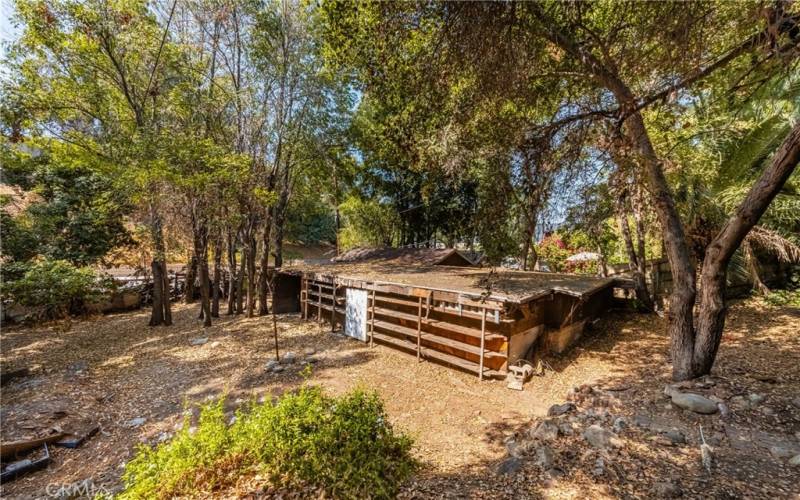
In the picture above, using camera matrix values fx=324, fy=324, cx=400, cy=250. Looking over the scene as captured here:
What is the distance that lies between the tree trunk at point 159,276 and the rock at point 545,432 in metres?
11.9

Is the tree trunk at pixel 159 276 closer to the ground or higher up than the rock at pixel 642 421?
higher up

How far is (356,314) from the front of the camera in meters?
10.0

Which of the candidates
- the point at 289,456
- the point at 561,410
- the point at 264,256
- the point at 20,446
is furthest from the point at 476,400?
the point at 264,256

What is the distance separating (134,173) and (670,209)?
11661mm

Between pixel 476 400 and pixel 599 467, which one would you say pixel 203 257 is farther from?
pixel 599 467

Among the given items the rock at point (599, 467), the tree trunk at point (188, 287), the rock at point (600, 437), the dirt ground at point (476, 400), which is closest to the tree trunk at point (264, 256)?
the dirt ground at point (476, 400)

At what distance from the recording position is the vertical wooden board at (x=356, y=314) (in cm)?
975

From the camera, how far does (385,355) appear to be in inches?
339

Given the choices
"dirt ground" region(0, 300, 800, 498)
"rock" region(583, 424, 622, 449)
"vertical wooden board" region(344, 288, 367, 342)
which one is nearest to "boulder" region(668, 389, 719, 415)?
"dirt ground" region(0, 300, 800, 498)

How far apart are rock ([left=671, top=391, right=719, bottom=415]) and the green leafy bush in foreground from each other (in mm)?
3729

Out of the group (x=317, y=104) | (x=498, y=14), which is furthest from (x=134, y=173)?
(x=498, y=14)

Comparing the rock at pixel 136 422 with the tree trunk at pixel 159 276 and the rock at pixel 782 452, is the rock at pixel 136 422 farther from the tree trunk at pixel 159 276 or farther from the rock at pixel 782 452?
the rock at pixel 782 452

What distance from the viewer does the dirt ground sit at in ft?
10.4

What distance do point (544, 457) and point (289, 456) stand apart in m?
2.69
